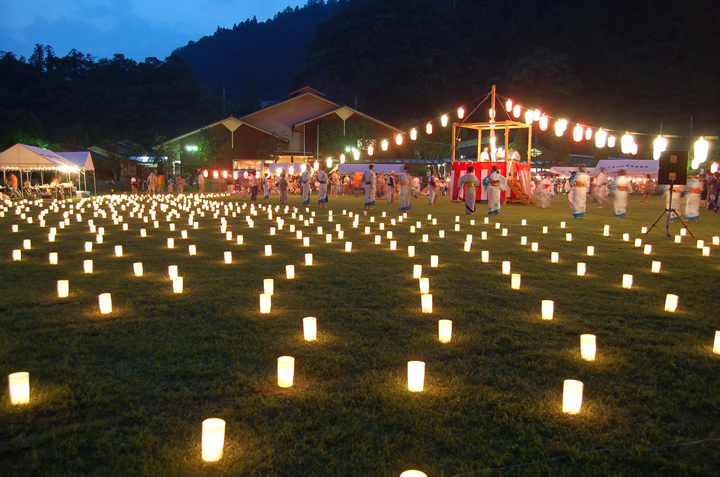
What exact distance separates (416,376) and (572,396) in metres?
0.94

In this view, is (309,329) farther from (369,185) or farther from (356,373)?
(369,185)

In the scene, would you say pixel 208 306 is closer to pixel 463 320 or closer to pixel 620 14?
pixel 463 320

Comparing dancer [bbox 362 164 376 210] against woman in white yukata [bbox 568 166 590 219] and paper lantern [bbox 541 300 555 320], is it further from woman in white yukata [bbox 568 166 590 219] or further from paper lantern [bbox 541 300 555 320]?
paper lantern [bbox 541 300 555 320]

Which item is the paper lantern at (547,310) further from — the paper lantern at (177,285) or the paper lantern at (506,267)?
the paper lantern at (177,285)

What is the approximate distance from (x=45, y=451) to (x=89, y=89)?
227 ft

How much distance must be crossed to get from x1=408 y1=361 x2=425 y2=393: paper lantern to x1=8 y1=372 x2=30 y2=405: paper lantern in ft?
7.72

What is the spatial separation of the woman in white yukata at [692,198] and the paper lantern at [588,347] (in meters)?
13.4

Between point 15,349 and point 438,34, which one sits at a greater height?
point 438,34

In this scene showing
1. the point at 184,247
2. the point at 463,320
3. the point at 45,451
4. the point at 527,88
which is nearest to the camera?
the point at 45,451

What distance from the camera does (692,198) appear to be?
15320 millimetres

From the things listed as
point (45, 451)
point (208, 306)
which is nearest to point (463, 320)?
point (208, 306)

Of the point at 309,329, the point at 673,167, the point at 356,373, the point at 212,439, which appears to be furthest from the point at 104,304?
the point at 673,167

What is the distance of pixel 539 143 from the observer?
58156 mm

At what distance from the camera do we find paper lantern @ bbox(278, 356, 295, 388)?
3424 millimetres
